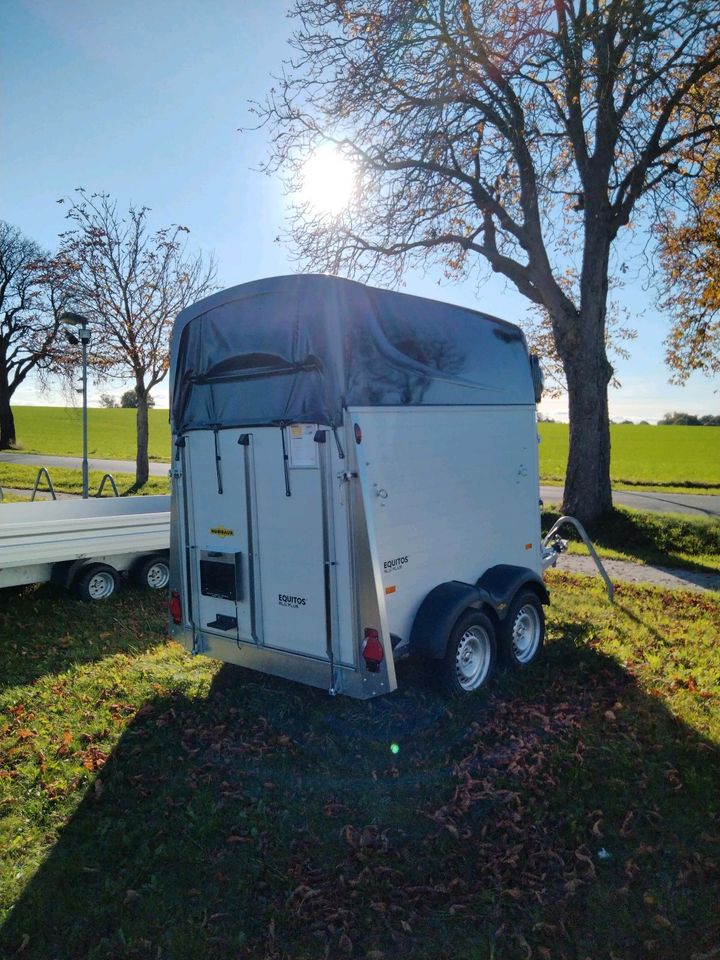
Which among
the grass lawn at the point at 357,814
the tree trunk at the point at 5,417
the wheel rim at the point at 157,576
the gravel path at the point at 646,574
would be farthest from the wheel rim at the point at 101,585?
the tree trunk at the point at 5,417

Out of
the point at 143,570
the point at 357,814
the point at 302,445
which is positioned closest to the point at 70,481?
the point at 143,570

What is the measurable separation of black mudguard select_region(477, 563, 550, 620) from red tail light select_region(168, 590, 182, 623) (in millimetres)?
2574

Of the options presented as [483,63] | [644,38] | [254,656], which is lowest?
[254,656]

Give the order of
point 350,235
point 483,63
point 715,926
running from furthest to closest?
point 350,235
point 483,63
point 715,926

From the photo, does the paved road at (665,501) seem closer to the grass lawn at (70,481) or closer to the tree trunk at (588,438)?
the tree trunk at (588,438)

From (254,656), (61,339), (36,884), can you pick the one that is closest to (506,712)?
(254,656)

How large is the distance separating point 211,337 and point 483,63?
31.2 ft

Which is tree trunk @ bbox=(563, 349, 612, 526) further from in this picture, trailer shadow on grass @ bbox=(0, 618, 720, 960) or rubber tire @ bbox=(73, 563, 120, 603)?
rubber tire @ bbox=(73, 563, 120, 603)

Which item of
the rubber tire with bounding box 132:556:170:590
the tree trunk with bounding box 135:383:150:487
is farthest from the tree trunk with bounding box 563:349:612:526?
the tree trunk with bounding box 135:383:150:487

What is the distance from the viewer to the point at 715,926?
3.15 meters

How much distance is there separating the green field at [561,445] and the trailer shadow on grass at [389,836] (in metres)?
22.0

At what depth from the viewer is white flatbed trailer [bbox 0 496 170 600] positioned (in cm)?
744

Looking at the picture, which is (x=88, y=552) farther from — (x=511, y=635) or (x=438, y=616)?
(x=511, y=635)

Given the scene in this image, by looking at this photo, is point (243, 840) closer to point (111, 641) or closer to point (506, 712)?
point (506, 712)
